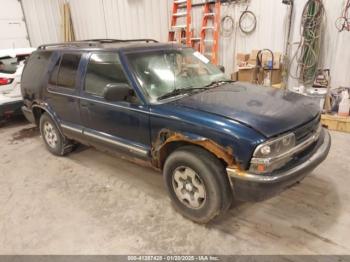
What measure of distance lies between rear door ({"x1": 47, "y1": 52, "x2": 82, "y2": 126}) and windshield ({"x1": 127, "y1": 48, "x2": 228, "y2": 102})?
89 cm

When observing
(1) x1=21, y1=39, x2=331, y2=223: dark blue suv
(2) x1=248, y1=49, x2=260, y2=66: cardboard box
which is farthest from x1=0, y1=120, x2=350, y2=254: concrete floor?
(2) x1=248, y1=49, x2=260, y2=66: cardboard box

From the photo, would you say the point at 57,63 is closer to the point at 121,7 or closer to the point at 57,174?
the point at 57,174

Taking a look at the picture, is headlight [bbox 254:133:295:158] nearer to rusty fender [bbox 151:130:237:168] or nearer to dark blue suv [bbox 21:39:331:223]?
dark blue suv [bbox 21:39:331:223]

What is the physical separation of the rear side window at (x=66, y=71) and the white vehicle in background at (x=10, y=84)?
2006mm

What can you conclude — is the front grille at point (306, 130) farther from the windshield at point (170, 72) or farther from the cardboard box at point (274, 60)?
the cardboard box at point (274, 60)

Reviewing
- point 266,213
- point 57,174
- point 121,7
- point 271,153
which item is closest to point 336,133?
point 266,213

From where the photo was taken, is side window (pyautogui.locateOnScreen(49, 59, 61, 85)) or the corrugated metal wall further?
the corrugated metal wall

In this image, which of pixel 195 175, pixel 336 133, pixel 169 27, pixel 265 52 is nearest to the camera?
pixel 195 175

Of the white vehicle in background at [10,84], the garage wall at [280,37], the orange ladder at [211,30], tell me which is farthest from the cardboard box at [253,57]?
the white vehicle in background at [10,84]

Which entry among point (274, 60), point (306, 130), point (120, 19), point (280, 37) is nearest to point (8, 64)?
point (120, 19)

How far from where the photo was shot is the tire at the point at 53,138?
389 centimetres

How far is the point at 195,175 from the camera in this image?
234cm

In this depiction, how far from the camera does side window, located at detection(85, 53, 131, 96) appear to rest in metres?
2.79

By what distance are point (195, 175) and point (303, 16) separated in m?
3.99
